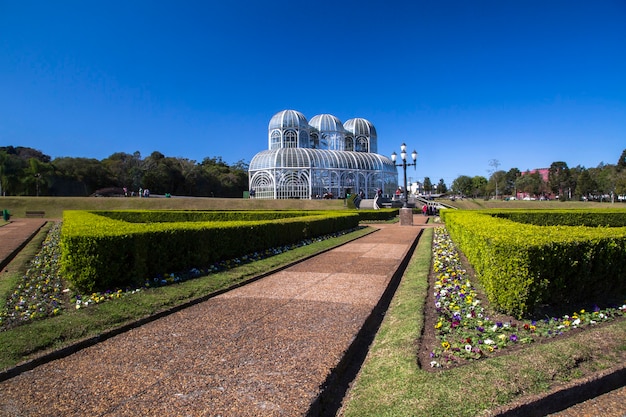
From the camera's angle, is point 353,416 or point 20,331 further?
point 20,331

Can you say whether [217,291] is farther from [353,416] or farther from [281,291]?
[353,416]

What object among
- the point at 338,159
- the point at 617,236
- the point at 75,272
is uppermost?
the point at 338,159

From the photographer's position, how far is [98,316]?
485 cm

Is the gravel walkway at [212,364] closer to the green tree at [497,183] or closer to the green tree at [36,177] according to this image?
the green tree at [36,177]

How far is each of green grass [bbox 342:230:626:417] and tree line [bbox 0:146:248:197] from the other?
49.8 meters

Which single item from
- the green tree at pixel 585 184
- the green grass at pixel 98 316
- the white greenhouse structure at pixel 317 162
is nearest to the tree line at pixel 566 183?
the green tree at pixel 585 184

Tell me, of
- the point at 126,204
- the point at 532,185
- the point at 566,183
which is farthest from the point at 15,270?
the point at 532,185

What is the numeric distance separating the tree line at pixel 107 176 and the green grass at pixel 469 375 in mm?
49803

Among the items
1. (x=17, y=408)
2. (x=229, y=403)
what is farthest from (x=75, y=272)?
(x=229, y=403)

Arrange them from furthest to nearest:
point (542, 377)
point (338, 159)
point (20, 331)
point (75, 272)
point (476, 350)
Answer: point (338, 159) → point (75, 272) → point (20, 331) → point (476, 350) → point (542, 377)

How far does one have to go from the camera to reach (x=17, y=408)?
2.89 meters

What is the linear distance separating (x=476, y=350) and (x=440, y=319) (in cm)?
94

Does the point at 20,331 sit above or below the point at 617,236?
below

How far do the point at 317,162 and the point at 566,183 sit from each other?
153 ft
